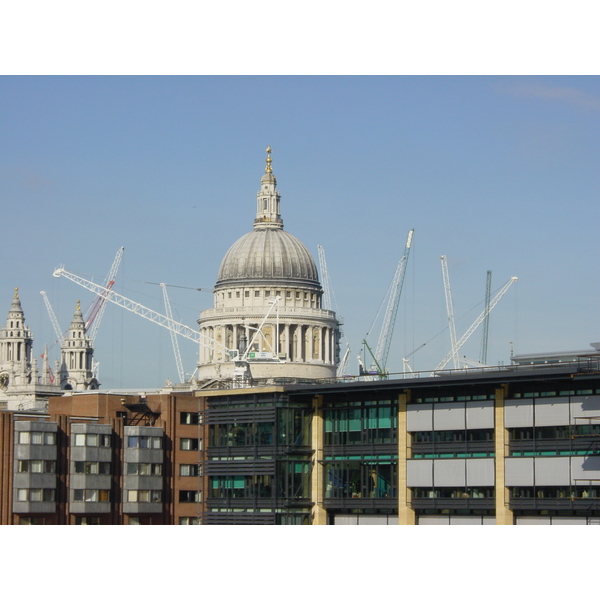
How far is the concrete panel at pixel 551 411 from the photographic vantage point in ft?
364

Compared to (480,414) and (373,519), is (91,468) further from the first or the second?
(480,414)

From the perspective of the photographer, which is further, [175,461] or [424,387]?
[175,461]

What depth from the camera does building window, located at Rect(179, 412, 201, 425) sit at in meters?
152

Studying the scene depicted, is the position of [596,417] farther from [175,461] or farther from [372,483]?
[175,461]

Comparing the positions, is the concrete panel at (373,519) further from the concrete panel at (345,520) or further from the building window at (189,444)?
the building window at (189,444)

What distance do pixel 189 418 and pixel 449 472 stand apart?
4109 centimetres

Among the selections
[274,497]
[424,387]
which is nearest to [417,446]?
[424,387]

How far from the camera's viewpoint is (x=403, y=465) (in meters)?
121

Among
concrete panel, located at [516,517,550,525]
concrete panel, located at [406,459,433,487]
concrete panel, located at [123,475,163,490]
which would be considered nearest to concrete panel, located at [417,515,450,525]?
concrete panel, located at [406,459,433,487]

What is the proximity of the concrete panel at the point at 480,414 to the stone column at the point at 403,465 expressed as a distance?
6.27 m

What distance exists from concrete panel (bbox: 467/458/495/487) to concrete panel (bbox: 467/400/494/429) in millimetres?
2508

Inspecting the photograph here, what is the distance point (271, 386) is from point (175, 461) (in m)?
22.5

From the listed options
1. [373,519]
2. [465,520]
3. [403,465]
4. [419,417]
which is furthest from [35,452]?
[465,520]

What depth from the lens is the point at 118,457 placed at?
5723 inches
